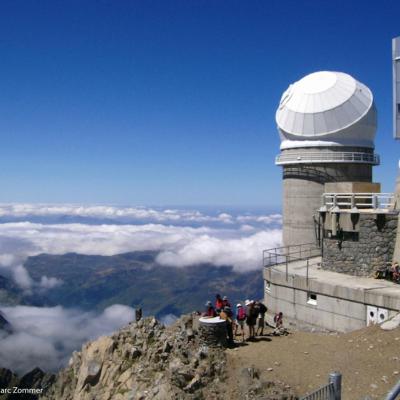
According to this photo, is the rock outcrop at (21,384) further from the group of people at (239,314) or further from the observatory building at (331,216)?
the group of people at (239,314)

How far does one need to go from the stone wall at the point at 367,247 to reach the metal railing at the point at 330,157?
6407 millimetres

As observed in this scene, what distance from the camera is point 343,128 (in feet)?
86.1

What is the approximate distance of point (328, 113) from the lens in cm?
2636

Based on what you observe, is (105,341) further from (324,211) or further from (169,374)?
(324,211)

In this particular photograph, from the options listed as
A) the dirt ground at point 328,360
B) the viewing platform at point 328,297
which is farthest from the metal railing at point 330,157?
the dirt ground at point 328,360

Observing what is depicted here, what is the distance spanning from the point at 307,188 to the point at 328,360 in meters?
14.5

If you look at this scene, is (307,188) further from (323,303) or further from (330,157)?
(323,303)

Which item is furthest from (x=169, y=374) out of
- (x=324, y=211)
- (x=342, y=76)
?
(x=342, y=76)

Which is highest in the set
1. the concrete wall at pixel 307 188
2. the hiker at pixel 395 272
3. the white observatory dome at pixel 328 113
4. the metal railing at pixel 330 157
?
the white observatory dome at pixel 328 113

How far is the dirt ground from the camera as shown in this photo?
11633 mm

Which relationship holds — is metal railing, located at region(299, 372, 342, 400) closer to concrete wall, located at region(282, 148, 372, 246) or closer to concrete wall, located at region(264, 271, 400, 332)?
concrete wall, located at region(264, 271, 400, 332)

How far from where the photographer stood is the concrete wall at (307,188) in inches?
1035

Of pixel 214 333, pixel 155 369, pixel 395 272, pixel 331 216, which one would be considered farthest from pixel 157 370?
pixel 331 216

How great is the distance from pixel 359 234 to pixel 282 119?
32.7 feet
